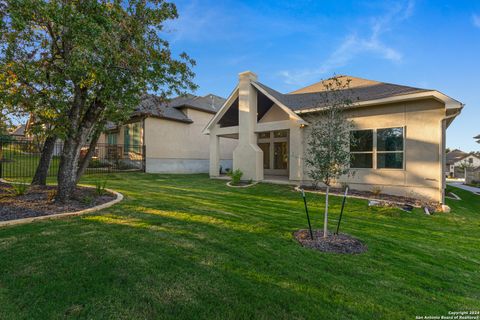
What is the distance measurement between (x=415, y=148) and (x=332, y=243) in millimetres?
8334

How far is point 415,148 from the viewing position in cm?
1000

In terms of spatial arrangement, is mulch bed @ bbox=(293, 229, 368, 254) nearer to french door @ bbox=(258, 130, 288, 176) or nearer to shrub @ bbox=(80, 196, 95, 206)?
shrub @ bbox=(80, 196, 95, 206)

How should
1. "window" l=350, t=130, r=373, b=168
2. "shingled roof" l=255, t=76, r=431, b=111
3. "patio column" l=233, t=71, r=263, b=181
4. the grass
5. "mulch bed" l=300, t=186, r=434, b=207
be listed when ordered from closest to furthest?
the grass
"mulch bed" l=300, t=186, r=434, b=207
"shingled roof" l=255, t=76, r=431, b=111
"window" l=350, t=130, r=373, b=168
"patio column" l=233, t=71, r=263, b=181

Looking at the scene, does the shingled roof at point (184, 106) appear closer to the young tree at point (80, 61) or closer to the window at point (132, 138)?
the window at point (132, 138)

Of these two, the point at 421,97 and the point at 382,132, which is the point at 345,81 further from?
the point at 421,97

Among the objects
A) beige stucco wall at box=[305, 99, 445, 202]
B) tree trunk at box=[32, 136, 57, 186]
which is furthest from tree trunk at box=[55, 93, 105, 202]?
beige stucco wall at box=[305, 99, 445, 202]

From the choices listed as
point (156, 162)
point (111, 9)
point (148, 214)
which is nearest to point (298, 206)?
point (148, 214)

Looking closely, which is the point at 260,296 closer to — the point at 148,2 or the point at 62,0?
the point at 62,0

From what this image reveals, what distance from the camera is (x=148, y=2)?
717cm

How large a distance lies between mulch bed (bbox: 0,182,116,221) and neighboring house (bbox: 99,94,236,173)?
9.92 metres

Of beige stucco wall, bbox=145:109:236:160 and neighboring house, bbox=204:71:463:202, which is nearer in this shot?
neighboring house, bbox=204:71:463:202

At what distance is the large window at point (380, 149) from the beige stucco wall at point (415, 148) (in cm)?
21

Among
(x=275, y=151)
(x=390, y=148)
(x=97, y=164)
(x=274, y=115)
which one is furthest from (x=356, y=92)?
(x=97, y=164)

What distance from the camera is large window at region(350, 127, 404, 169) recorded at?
10.4m
